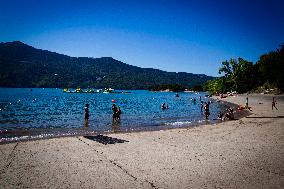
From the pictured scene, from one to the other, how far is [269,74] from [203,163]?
11005cm

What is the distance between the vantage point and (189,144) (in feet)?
49.7

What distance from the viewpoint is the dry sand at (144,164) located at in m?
8.44

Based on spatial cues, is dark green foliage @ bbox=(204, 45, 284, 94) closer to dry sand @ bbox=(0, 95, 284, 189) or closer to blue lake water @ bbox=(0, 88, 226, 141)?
blue lake water @ bbox=(0, 88, 226, 141)

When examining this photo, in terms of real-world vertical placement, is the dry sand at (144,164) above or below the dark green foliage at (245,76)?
below

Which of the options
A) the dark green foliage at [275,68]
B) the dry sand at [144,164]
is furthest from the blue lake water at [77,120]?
the dark green foliage at [275,68]

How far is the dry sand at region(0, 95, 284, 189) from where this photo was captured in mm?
8438

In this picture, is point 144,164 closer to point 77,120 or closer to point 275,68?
point 77,120

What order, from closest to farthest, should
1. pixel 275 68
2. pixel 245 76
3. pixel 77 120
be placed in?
pixel 77 120, pixel 275 68, pixel 245 76

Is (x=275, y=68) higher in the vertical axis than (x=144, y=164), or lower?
higher

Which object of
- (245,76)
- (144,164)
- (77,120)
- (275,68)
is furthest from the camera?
(245,76)

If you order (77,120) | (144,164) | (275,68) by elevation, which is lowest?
(77,120)

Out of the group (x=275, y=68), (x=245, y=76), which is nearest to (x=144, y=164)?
(x=275, y=68)

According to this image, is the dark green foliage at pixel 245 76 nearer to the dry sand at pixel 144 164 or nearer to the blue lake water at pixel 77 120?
the blue lake water at pixel 77 120

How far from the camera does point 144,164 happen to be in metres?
10.7
